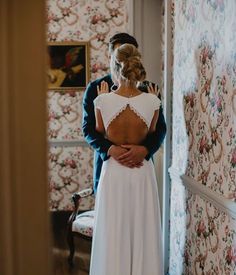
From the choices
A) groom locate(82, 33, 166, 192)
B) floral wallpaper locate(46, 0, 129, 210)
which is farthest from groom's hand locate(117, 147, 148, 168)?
floral wallpaper locate(46, 0, 129, 210)

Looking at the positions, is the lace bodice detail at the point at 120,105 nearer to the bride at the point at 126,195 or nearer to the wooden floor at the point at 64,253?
the bride at the point at 126,195

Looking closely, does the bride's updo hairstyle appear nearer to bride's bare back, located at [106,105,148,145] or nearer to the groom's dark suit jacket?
bride's bare back, located at [106,105,148,145]

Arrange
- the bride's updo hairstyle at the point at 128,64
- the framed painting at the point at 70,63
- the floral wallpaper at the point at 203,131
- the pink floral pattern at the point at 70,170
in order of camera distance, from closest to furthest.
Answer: the floral wallpaper at the point at 203,131 < the bride's updo hairstyle at the point at 128,64 < the framed painting at the point at 70,63 < the pink floral pattern at the point at 70,170

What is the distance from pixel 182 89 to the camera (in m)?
2.71

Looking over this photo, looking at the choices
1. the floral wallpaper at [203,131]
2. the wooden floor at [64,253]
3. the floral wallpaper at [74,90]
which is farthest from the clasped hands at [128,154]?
the floral wallpaper at [74,90]

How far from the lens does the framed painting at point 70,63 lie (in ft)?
14.5

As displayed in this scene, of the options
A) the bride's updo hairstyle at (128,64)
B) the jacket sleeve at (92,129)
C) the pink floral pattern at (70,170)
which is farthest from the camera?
the pink floral pattern at (70,170)

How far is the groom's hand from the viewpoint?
2.46m

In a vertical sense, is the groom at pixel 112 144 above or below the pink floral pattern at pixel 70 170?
above

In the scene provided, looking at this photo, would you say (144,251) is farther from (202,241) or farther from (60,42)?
(60,42)

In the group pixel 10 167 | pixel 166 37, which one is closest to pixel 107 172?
pixel 166 37

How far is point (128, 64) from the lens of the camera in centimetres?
243

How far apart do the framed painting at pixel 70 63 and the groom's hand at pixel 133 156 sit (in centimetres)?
209

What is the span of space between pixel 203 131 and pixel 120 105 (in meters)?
0.47
